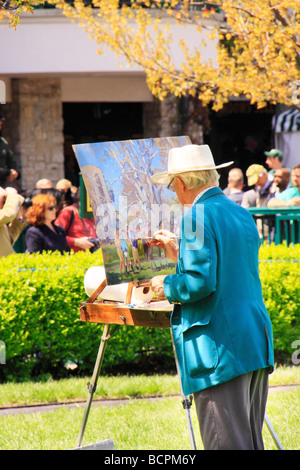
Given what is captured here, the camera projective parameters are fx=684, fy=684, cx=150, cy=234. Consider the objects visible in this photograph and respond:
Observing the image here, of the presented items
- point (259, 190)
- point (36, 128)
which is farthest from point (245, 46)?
point (36, 128)

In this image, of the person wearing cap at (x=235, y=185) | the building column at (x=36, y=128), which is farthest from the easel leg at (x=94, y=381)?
the building column at (x=36, y=128)

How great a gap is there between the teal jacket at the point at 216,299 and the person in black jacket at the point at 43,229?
391cm

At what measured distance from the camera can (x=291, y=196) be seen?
8797mm

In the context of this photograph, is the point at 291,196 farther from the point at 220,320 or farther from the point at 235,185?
the point at 220,320

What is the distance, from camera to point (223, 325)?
3174 millimetres

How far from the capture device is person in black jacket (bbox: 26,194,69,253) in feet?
22.9

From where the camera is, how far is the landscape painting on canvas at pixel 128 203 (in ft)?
13.7

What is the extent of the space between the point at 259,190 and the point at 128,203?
598cm

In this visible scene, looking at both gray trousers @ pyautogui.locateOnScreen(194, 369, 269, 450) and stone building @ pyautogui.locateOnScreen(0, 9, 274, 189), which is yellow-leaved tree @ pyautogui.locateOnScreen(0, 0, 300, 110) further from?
gray trousers @ pyautogui.locateOnScreen(194, 369, 269, 450)

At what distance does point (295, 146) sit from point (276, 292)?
11.0 metres

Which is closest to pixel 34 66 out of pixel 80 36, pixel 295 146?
pixel 80 36

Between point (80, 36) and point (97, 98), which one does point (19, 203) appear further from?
point (97, 98)

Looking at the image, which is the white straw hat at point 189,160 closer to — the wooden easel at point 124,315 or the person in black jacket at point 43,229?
the wooden easel at point 124,315

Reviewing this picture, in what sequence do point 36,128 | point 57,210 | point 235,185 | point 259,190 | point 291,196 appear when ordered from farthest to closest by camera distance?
point 36,128 → point 259,190 → point 235,185 → point 291,196 → point 57,210
